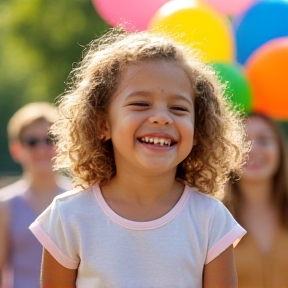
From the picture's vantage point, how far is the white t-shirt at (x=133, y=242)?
2.84m

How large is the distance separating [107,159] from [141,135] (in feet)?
0.93

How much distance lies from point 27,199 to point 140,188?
2682 mm

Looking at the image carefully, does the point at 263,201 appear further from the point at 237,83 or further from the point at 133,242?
the point at 133,242

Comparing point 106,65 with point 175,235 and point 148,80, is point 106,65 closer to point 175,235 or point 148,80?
point 148,80

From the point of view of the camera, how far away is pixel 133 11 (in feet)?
17.8

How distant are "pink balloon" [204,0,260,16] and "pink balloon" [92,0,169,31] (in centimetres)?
36

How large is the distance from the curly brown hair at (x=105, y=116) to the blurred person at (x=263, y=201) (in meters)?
1.88

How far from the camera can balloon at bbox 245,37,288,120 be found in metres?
5.12

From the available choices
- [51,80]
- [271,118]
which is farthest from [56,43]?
[271,118]

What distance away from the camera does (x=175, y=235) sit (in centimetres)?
287

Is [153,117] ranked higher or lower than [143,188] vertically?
higher

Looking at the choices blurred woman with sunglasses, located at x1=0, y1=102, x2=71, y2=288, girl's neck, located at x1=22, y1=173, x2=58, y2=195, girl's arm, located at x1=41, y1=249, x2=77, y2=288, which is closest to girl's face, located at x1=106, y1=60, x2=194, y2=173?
girl's arm, located at x1=41, y1=249, x2=77, y2=288

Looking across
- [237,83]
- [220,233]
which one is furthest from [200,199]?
[237,83]

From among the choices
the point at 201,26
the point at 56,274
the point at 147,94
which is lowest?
the point at 56,274
